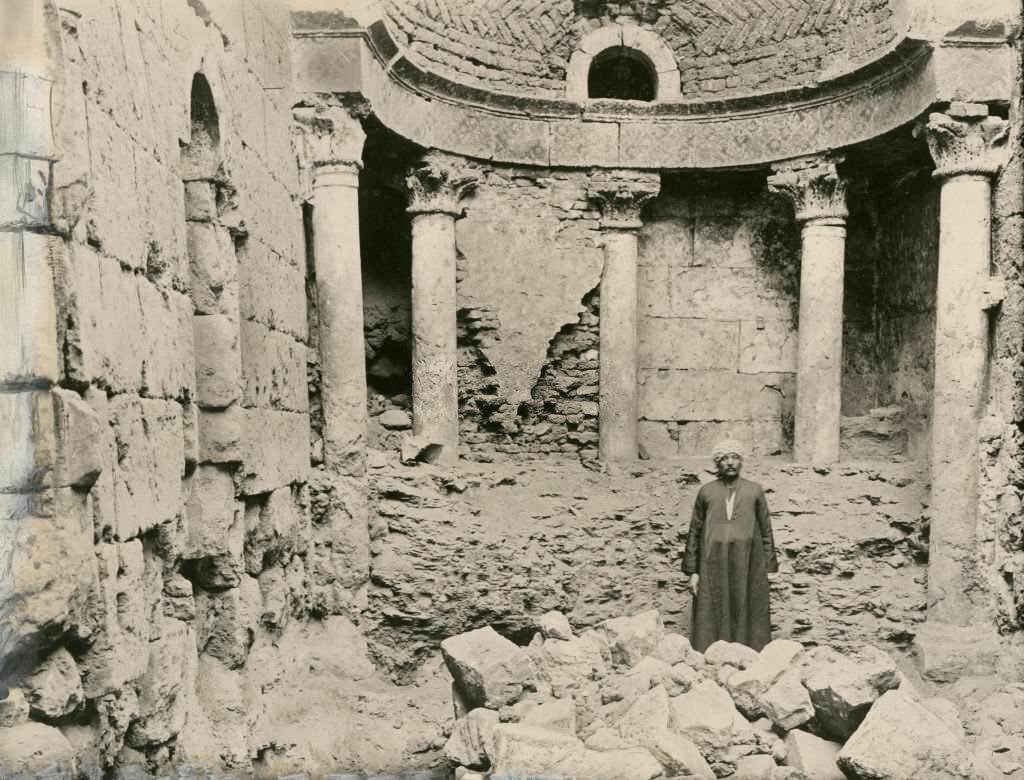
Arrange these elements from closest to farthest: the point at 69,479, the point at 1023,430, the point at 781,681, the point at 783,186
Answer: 1. the point at 69,479
2. the point at 781,681
3. the point at 1023,430
4. the point at 783,186

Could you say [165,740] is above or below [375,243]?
below

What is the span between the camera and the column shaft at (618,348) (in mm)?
9219

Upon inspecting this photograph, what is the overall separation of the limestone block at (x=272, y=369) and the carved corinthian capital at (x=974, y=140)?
16.6ft

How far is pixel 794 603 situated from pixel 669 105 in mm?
4676

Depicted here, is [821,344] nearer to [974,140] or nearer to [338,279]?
[974,140]

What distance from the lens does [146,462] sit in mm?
4180

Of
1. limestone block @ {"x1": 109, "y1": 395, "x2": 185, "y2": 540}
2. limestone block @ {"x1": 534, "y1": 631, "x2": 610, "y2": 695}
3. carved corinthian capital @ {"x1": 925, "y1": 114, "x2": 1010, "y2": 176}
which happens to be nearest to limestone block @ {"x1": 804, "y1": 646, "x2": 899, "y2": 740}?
limestone block @ {"x1": 534, "y1": 631, "x2": 610, "y2": 695}

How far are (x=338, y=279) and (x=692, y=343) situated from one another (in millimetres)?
4129

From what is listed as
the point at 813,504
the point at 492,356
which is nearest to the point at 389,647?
the point at 492,356

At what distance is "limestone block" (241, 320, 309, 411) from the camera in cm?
573

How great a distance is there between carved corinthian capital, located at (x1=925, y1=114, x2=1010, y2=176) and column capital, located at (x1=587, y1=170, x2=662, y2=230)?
2.66 metres

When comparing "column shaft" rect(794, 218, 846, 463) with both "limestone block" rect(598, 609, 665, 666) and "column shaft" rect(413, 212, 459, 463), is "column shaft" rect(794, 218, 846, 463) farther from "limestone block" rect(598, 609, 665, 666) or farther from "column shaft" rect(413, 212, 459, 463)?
"limestone block" rect(598, 609, 665, 666)

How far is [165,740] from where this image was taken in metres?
4.14

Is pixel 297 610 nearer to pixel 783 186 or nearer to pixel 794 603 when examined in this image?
pixel 794 603
